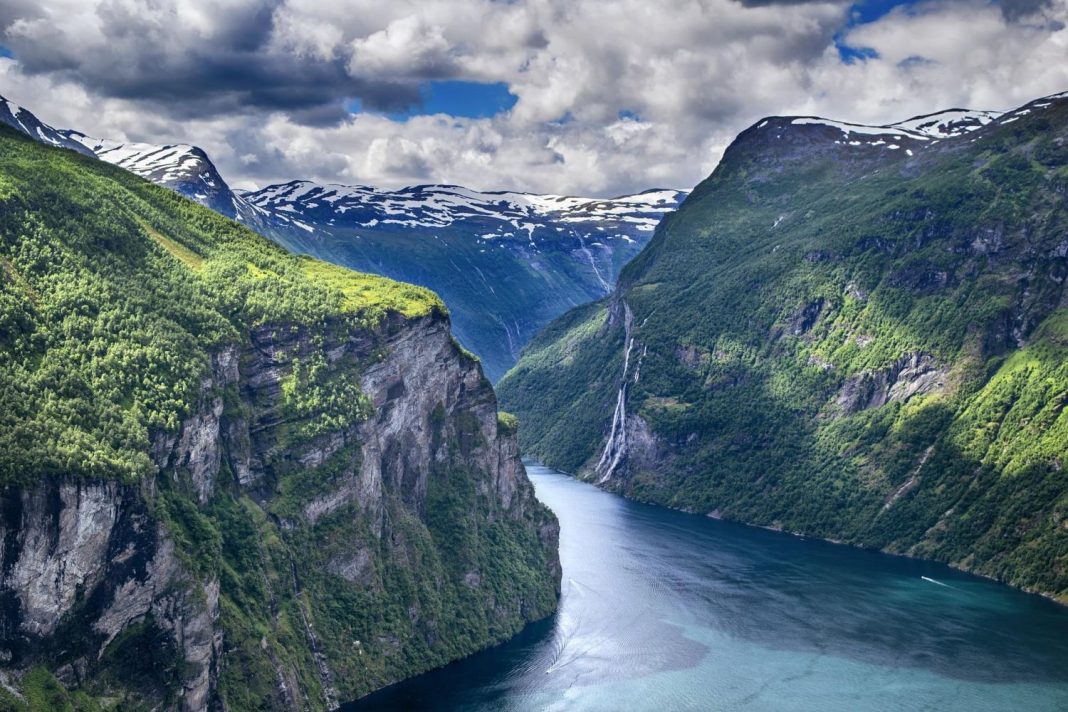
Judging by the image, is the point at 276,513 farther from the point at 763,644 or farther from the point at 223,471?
the point at 763,644

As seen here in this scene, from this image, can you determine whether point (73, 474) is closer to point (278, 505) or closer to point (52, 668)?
point (52, 668)

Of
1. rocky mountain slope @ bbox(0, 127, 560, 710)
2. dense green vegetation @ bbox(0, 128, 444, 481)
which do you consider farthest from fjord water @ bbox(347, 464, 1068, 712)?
dense green vegetation @ bbox(0, 128, 444, 481)

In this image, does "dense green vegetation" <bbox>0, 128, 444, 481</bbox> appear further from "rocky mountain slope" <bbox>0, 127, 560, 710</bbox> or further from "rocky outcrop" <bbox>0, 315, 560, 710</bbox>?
"rocky outcrop" <bbox>0, 315, 560, 710</bbox>

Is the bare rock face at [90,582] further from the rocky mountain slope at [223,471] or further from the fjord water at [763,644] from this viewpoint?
the fjord water at [763,644]

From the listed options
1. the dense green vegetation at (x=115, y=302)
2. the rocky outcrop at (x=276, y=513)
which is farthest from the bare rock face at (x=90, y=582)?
the dense green vegetation at (x=115, y=302)

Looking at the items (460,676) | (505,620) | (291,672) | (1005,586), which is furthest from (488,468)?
(1005,586)
